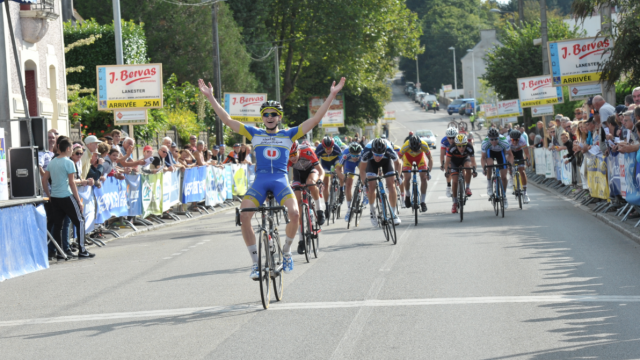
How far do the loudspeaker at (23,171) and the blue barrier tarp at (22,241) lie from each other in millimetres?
313

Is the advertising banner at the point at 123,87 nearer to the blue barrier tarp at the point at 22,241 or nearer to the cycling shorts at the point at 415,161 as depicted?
the cycling shorts at the point at 415,161

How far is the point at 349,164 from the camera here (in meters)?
18.0

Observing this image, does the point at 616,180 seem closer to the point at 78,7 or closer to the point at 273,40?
the point at 78,7

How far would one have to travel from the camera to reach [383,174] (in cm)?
1499

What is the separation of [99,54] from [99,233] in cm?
2095

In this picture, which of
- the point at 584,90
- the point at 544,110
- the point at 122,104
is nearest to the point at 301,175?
the point at 122,104

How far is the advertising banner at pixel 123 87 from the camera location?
76.3 feet

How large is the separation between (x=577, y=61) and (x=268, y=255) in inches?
721

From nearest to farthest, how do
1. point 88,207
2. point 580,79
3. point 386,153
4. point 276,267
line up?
point 276,267
point 386,153
point 88,207
point 580,79

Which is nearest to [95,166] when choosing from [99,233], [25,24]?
[99,233]

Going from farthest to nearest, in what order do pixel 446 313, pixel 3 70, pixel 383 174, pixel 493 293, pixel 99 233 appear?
pixel 99 233 → pixel 383 174 → pixel 3 70 → pixel 493 293 → pixel 446 313

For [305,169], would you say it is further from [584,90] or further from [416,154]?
[584,90]

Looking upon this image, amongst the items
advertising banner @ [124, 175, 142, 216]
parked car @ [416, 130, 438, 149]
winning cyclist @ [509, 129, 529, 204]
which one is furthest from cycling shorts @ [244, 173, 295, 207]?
parked car @ [416, 130, 438, 149]

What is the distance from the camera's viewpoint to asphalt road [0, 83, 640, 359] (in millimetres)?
6648
